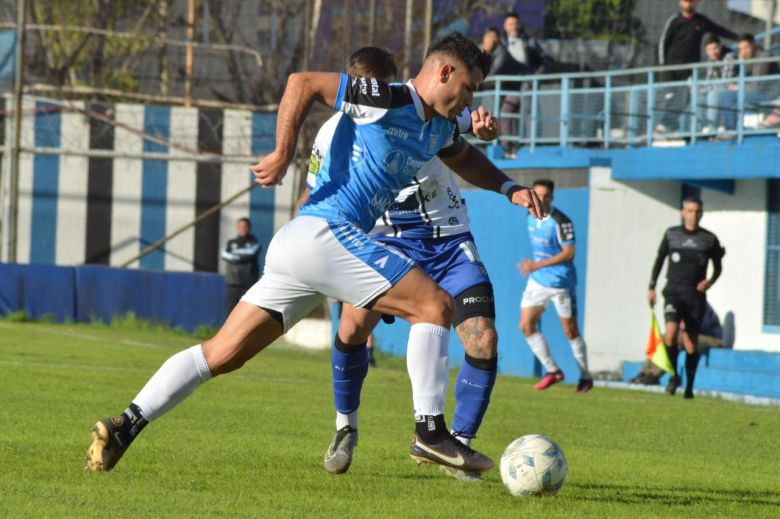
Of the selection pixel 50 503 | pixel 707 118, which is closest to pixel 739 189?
pixel 707 118

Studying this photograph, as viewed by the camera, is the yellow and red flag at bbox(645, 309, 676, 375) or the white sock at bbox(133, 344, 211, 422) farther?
the yellow and red flag at bbox(645, 309, 676, 375)

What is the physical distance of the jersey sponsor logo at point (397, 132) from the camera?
Result: 6.54 metres

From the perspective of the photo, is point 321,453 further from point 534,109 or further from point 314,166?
point 534,109

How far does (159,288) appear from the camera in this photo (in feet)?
77.5

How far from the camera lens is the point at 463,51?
6.68m

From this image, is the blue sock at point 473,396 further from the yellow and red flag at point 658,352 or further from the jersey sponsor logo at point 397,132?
the yellow and red flag at point 658,352

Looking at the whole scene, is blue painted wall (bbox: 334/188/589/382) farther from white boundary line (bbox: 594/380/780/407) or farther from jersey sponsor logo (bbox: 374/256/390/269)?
jersey sponsor logo (bbox: 374/256/390/269)

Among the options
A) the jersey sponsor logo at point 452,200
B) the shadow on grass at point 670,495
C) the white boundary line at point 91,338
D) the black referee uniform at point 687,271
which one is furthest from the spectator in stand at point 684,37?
the shadow on grass at point 670,495

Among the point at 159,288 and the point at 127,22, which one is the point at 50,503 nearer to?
the point at 159,288

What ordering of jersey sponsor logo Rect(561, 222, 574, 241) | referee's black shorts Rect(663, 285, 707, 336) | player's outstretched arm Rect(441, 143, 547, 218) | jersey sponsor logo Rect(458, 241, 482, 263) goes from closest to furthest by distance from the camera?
player's outstretched arm Rect(441, 143, 547, 218) < jersey sponsor logo Rect(458, 241, 482, 263) < jersey sponsor logo Rect(561, 222, 574, 241) < referee's black shorts Rect(663, 285, 707, 336)

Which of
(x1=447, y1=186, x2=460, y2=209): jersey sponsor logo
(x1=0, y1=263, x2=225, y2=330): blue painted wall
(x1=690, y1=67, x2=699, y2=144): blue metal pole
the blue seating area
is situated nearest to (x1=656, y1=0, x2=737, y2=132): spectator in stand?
(x1=690, y1=67, x2=699, y2=144): blue metal pole

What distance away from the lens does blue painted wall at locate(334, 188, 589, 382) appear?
2084cm

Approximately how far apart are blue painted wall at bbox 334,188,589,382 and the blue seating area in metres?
2.24

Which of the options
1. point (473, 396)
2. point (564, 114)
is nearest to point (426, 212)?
point (473, 396)
